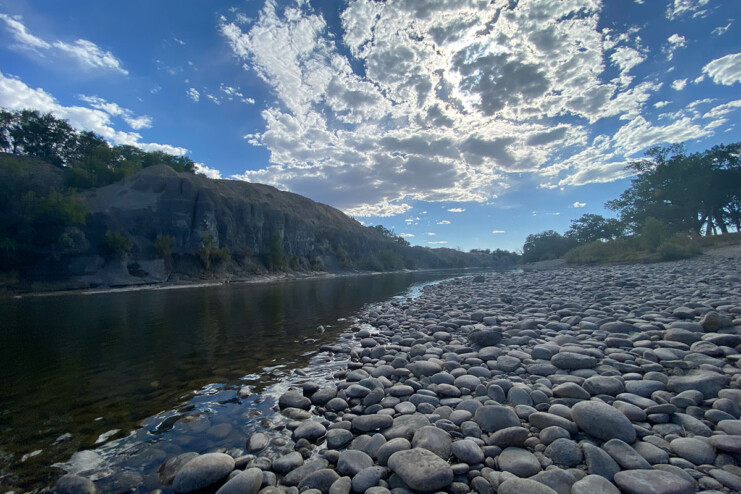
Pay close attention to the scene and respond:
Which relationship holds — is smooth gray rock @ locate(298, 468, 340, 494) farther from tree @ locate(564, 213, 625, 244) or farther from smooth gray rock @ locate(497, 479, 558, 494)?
tree @ locate(564, 213, 625, 244)

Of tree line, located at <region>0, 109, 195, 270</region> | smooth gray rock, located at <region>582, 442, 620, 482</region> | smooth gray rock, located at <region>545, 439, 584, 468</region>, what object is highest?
tree line, located at <region>0, 109, 195, 270</region>

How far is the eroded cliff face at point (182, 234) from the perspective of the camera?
142ft

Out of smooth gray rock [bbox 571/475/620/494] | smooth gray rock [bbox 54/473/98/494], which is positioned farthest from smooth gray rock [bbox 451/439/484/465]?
smooth gray rock [bbox 54/473/98/494]

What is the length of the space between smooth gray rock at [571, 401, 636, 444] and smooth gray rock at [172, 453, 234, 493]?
11.7ft

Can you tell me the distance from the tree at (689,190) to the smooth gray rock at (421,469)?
184 ft

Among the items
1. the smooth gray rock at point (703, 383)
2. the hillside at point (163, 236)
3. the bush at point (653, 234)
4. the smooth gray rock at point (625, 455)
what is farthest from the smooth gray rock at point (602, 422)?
the hillside at point (163, 236)

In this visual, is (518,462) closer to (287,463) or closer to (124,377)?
(287,463)

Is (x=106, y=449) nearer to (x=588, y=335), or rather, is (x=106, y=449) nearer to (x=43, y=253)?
(x=588, y=335)

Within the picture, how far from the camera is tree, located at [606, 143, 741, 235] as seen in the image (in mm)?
39281

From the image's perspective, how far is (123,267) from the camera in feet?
143

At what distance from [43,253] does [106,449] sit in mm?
54838

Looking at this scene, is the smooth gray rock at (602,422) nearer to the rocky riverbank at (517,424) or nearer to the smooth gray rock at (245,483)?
the rocky riverbank at (517,424)

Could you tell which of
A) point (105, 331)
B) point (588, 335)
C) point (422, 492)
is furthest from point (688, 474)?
point (105, 331)

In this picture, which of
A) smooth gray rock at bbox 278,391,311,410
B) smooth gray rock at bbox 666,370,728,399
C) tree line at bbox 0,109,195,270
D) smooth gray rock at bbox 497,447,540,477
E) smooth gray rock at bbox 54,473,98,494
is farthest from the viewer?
tree line at bbox 0,109,195,270
